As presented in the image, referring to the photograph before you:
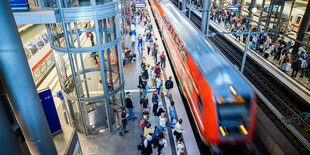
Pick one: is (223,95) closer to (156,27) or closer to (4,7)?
(4,7)

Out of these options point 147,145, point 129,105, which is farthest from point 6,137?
point 129,105

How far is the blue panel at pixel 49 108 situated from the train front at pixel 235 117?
713cm

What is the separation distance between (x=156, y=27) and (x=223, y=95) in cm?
2516

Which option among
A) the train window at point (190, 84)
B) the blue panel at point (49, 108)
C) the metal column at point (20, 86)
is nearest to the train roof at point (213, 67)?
the train window at point (190, 84)

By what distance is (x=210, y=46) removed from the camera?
1189cm

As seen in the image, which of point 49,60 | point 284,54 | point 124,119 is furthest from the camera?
point 284,54

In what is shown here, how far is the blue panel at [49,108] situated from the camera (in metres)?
9.46

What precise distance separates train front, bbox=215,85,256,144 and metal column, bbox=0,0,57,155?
215 inches

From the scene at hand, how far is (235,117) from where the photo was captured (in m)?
7.34

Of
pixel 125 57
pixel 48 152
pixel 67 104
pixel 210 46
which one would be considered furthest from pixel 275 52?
pixel 48 152

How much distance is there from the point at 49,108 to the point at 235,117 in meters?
7.82

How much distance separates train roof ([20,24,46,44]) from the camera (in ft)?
47.3

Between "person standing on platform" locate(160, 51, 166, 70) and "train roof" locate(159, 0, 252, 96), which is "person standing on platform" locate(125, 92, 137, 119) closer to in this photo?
"train roof" locate(159, 0, 252, 96)

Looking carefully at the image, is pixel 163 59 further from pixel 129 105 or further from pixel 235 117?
pixel 235 117
